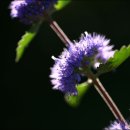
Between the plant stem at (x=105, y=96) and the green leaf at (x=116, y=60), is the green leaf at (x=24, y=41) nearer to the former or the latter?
the plant stem at (x=105, y=96)

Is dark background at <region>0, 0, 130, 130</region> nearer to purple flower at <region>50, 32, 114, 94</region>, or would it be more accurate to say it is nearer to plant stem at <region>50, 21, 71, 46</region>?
plant stem at <region>50, 21, 71, 46</region>

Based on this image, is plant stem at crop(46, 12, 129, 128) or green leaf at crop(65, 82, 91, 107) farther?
green leaf at crop(65, 82, 91, 107)

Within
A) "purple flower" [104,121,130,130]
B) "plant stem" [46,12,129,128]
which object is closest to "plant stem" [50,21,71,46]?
"plant stem" [46,12,129,128]

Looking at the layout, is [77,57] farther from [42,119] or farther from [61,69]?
[42,119]

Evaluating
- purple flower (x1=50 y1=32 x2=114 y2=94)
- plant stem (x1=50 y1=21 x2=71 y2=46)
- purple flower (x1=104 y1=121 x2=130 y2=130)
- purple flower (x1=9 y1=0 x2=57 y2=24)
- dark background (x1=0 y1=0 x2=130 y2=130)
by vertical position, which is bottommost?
purple flower (x1=104 y1=121 x2=130 y2=130)

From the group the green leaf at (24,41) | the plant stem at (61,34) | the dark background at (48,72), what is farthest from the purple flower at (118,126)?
the dark background at (48,72)

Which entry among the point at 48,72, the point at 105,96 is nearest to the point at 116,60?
the point at 105,96

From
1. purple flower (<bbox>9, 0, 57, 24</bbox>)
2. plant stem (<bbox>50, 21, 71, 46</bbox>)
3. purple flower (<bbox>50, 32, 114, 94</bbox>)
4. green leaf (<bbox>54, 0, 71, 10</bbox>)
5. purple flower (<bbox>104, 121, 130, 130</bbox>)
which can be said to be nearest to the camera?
purple flower (<bbox>104, 121, 130, 130</bbox>)

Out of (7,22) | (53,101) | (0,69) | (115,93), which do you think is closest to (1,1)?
(7,22)
